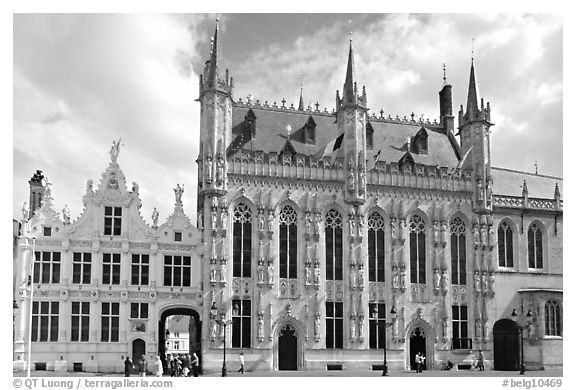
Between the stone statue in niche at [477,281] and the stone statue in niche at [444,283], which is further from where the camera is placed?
the stone statue in niche at [477,281]

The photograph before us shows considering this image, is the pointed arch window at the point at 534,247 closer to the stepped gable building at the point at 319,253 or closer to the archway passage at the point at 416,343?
the stepped gable building at the point at 319,253

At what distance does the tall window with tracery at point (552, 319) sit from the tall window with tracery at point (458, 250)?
21.0 ft

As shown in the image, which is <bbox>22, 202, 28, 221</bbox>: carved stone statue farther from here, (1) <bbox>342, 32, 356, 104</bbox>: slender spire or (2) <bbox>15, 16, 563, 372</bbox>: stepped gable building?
(1) <bbox>342, 32, 356, 104</bbox>: slender spire

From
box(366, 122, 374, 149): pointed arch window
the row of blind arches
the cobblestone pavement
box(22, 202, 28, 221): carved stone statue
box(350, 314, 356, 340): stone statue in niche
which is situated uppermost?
box(366, 122, 374, 149): pointed arch window

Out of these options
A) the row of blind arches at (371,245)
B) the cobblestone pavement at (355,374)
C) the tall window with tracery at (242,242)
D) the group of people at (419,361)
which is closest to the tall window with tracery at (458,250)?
the row of blind arches at (371,245)

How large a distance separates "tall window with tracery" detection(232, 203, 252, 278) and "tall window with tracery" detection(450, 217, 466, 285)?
49.0 feet

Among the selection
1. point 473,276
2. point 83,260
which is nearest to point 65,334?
point 83,260

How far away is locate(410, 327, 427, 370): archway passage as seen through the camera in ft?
184

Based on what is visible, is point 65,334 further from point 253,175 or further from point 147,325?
point 253,175

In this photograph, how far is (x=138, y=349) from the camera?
5109 centimetres

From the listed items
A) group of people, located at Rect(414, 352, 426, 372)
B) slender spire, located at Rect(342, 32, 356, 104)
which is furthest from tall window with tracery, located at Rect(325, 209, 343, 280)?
slender spire, located at Rect(342, 32, 356, 104)

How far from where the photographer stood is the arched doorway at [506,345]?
5716cm

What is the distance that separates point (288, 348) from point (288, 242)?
707 cm

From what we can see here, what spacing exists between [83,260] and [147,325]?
577 centimetres
